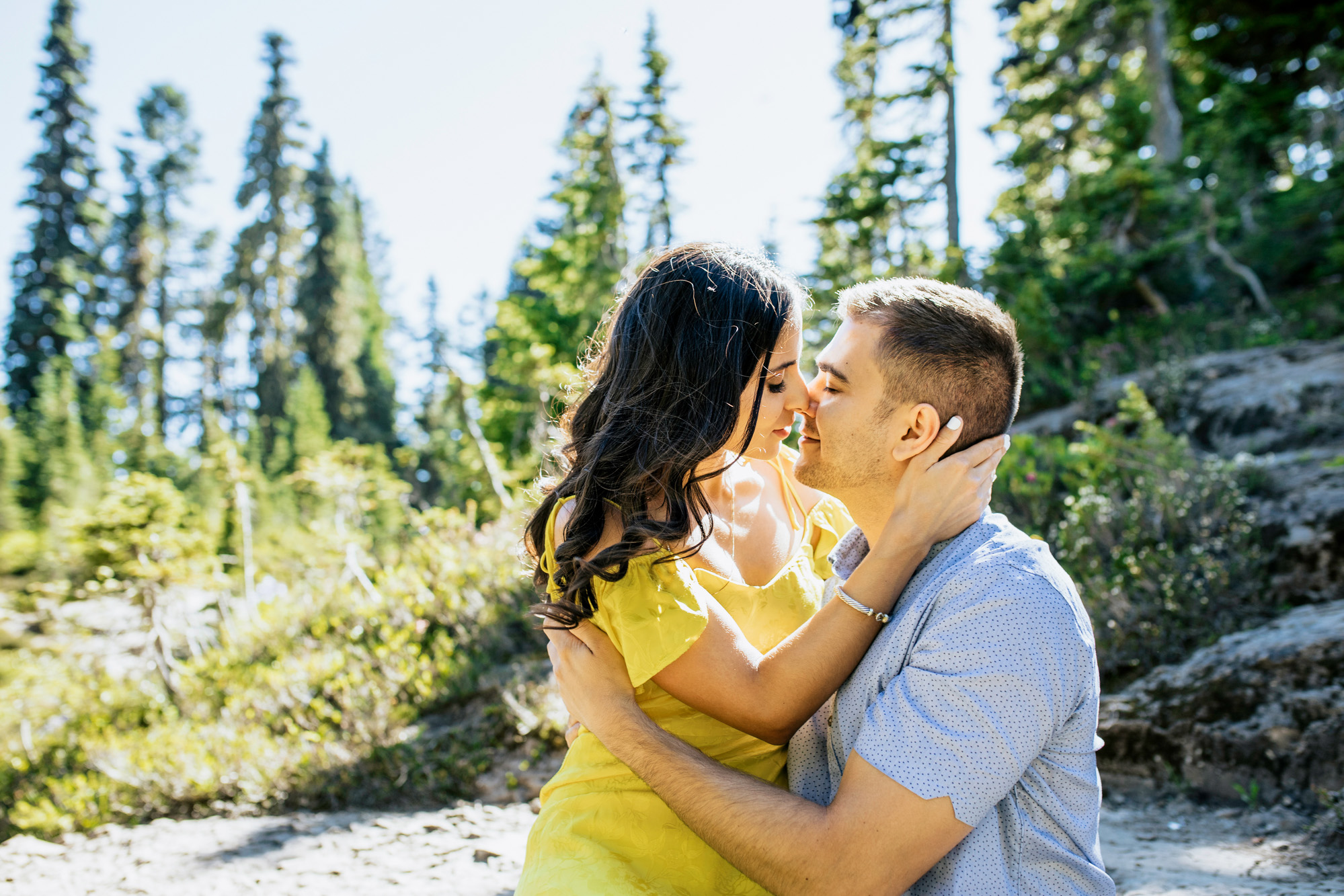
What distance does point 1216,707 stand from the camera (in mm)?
3660

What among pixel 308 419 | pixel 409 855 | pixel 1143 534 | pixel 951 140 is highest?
pixel 951 140

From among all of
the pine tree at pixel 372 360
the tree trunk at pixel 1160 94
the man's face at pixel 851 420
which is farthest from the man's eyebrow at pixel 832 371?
the pine tree at pixel 372 360

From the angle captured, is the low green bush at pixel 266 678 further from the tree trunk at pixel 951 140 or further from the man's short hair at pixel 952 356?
Result: the tree trunk at pixel 951 140

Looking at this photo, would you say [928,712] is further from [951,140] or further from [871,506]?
[951,140]

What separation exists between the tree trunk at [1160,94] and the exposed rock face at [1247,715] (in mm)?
15724

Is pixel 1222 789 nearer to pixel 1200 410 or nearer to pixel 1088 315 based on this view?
pixel 1200 410

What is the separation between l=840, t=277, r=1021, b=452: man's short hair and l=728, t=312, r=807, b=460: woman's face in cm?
28

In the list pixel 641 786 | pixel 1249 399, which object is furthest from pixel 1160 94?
pixel 641 786

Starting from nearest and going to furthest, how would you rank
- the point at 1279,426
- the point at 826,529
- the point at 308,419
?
the point at 826,529
the point at 1279,426
the point at 308,419

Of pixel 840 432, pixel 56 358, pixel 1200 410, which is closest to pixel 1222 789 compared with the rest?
pixel 840 432

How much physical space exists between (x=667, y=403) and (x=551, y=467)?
876mm

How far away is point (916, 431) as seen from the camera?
6.41 ft

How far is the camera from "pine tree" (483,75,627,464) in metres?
15.3

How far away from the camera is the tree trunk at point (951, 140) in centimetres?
1209
